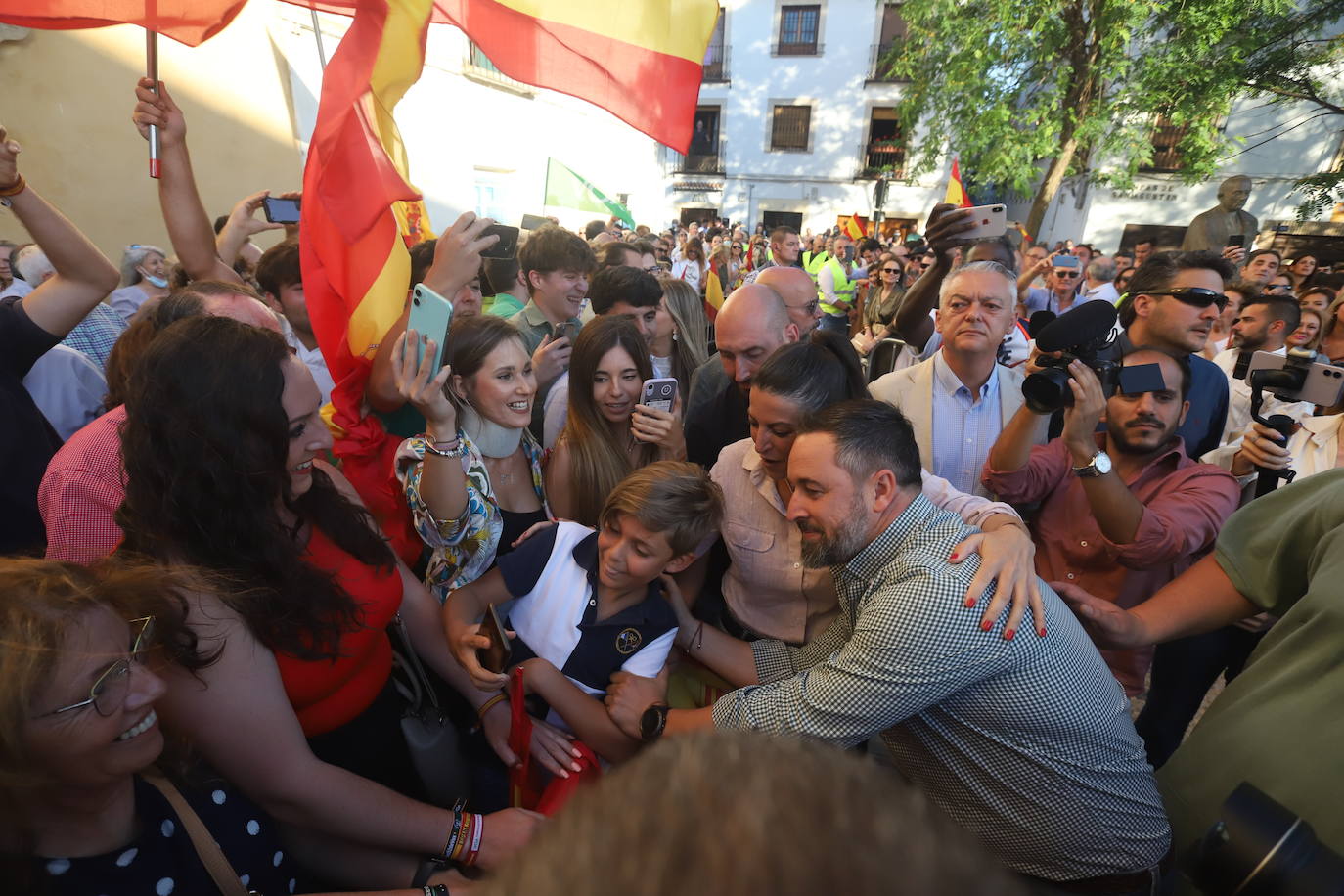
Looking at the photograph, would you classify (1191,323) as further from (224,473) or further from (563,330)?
(224,473)

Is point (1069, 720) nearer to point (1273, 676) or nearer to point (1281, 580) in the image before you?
point (1273, 676)

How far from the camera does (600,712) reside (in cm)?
180

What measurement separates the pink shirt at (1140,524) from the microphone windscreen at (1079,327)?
44 cm

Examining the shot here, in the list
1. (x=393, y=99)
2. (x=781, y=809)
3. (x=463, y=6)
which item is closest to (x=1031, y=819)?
(x=781, y=809)

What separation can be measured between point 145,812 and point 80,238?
1991 mm

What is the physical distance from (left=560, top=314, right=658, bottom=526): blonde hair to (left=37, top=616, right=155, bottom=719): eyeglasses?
4.86 feet

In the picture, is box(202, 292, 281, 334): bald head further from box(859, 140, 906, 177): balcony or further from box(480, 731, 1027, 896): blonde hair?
box(859, 140, 906, 177): balcony

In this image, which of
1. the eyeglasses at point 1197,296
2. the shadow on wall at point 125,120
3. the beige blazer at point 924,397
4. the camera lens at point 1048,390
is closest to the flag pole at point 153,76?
the beige blazer at point 924,397

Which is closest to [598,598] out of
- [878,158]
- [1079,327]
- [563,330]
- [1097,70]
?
[1079,327]

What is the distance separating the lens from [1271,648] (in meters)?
1.33

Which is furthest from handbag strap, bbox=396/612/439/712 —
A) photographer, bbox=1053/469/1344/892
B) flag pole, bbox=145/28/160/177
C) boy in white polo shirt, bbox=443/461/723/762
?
flag pole, bbox=145/28/160/177

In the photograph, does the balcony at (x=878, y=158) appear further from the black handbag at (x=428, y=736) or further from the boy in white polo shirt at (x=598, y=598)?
the black handbag at (x=428, y=736)

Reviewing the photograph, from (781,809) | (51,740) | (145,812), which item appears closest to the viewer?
(781,809)

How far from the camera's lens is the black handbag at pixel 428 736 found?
5.81ft
